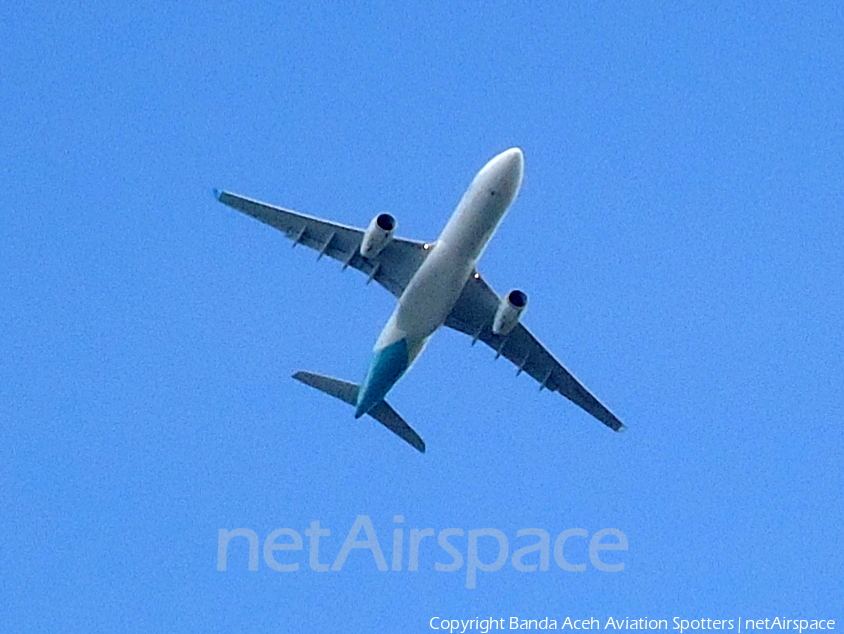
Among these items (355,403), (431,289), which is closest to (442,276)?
(431,289)

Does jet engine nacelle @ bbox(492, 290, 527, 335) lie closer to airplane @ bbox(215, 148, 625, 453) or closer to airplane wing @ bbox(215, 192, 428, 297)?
airplane @ bbox(215, 148, 625, 453)

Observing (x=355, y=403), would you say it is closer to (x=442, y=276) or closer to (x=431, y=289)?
(x=431, y=289)

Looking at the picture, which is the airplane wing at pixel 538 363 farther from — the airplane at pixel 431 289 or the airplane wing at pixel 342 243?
the airplane wing at pixel 342 243

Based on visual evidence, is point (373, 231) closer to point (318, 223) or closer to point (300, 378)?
point (318, 223)

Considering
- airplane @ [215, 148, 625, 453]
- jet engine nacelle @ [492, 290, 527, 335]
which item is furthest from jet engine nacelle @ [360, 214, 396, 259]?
jet engine nacelle @ [492, 290, 527, 335]

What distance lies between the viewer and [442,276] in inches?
2120

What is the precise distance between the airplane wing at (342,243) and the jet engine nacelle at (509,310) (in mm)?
3087

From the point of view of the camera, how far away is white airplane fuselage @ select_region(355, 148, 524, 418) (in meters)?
52.4

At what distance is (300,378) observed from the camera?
60.2 m

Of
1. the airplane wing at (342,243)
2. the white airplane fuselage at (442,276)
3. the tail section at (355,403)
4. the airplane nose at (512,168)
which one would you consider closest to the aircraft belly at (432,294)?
the white airplane fuselage at (442,276)

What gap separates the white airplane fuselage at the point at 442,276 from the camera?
5238 centimetres

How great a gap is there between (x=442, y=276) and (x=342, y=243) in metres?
5.24

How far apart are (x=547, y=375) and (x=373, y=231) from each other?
910cm

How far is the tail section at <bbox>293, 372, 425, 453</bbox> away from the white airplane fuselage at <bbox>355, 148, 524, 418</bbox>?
1.65m
